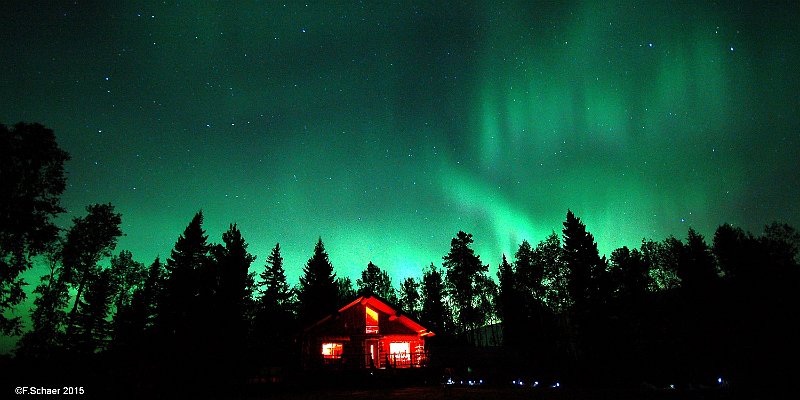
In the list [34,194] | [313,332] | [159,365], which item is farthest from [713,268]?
[34,194]

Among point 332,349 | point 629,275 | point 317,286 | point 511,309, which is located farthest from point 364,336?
point 629,275

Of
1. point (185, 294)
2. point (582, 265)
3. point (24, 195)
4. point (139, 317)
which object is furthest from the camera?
point (582, 265)

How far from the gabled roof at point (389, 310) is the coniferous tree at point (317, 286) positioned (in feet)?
68.3

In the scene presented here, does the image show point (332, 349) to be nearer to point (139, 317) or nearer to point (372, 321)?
point (372, 321)

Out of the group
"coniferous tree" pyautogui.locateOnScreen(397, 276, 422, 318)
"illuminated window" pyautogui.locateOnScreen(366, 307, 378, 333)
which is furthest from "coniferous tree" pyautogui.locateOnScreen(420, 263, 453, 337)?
"illuminated window" pyautogui.locateOnScreen(366, 307, 378, 333)

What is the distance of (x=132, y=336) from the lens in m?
38.2

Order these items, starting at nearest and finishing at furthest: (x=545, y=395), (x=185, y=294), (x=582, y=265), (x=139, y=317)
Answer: (x=545, y=395) → (x=185, y=294) → (x=139, y=317) → (x=582, y=265)

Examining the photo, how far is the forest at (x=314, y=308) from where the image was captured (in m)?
24.4

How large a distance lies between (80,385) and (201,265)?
69.1 ft

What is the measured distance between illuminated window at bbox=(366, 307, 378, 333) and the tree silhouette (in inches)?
918

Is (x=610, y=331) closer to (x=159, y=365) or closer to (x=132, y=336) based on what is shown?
(x=159, y=365)

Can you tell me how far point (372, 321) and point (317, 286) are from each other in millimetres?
24278

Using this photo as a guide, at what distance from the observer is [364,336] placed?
99.1ft

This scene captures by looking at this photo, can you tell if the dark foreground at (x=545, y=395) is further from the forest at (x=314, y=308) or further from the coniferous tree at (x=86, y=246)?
the coniferous tree at (x=86, y=246)
